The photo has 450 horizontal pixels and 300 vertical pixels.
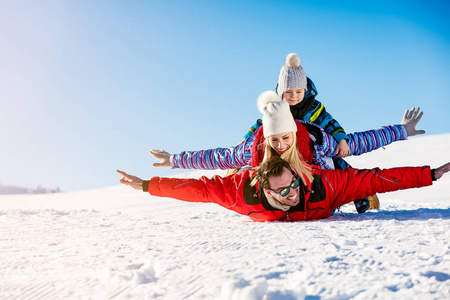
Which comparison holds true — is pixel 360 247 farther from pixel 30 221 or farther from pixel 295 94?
pixel 30 221

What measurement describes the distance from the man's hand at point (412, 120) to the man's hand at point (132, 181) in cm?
272

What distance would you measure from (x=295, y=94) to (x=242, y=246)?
2.36 metres

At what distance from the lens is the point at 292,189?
2430mm

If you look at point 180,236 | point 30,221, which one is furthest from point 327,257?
point 30,221

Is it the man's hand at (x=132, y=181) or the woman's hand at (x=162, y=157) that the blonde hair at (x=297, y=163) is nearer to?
the man's hand at (x=132, y=181)

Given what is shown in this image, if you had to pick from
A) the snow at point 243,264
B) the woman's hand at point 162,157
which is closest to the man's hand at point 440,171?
the snow at point 243,264

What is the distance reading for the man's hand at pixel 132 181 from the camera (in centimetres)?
296

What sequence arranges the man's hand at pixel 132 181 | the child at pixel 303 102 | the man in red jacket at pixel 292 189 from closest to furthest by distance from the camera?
1. the man in red jacket at pixel 292 189
2. the man's hand at pixel 132 181
3. the child at pixel 303 102

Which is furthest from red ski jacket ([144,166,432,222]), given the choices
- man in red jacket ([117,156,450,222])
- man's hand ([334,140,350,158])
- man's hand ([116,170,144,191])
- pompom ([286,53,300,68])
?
pompom ([286,53,300,68])

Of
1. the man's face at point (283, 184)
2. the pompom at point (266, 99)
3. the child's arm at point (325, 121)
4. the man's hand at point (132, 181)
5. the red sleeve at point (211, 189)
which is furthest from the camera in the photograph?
the child's arm at point (325, 121)

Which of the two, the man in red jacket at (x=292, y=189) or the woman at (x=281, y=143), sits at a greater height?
the woman at (x=281, y=143)

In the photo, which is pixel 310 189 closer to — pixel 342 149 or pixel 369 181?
pixel 369 181

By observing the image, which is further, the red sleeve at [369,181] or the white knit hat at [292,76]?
the white knit hat at [292,76]

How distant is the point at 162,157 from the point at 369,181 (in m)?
2.10
